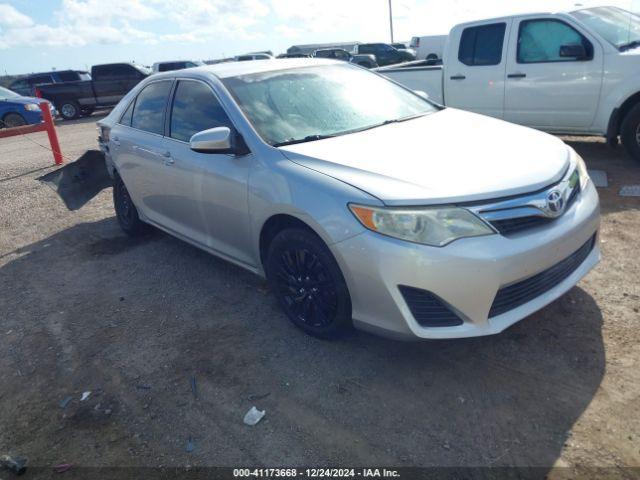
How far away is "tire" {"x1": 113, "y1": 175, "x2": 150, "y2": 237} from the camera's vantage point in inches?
215

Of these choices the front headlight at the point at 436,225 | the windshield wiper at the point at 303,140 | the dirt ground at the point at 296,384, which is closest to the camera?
the dirt ground at the point at 296,384

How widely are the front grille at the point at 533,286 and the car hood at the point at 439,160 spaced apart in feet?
A: 1.54

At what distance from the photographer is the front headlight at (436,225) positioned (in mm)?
2590

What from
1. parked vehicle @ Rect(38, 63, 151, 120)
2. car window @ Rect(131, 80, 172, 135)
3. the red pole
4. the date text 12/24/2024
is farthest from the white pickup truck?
parked vehicle @ Rect(38, 63, 151, 120)

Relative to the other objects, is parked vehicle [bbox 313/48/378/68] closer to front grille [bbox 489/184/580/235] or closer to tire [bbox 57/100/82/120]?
tire [bbox 57/100/82/120]

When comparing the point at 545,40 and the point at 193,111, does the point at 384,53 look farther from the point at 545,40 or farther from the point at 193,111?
the point at 193,111

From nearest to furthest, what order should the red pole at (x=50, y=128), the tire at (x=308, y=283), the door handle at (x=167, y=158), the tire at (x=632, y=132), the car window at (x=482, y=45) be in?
the tire at (x=308, y=283)
the door handle at (x=167, y=158)
the tire at (x=632, y=132)
the car window at (x=482, y=45)
the red pole at (x=50, y=128)

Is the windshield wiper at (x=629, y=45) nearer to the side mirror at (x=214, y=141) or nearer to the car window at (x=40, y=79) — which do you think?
the side mirror at (x=214, y=141)

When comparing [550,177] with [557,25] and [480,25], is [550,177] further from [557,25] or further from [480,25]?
[480,25]

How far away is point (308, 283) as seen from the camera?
10.5 ft

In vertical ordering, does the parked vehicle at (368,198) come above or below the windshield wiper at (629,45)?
below

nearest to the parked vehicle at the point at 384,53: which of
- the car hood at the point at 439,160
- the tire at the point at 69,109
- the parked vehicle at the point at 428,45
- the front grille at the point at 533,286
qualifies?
the parked vehicle at the point at 428,45

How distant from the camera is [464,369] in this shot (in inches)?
116

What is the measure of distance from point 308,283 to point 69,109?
20.7 metres
